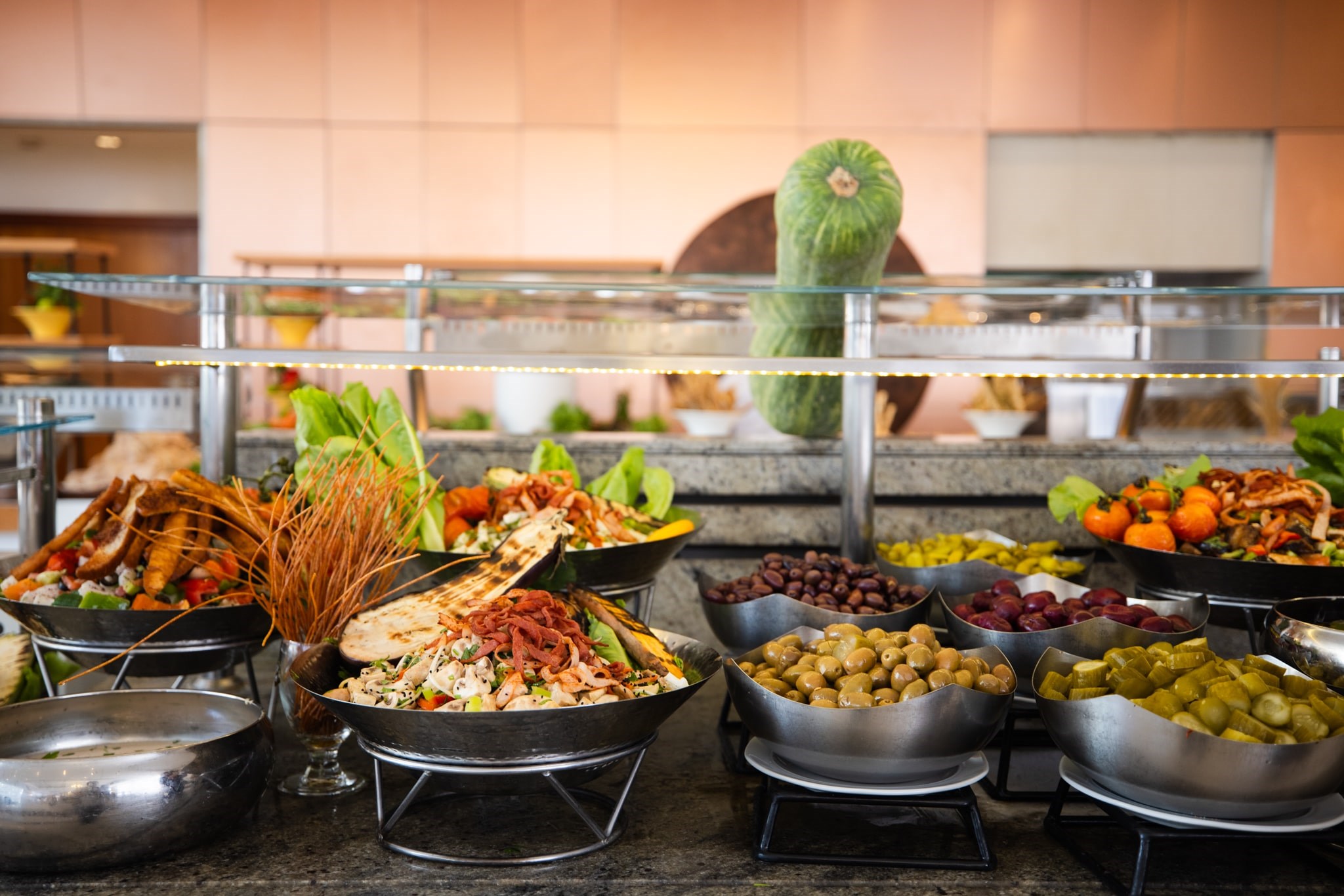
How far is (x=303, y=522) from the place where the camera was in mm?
1729

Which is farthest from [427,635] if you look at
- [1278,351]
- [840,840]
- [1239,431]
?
[1239,431]

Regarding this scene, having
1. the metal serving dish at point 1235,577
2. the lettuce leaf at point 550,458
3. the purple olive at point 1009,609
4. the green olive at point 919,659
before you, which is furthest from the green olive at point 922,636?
the lettuce leaf at point 550,458

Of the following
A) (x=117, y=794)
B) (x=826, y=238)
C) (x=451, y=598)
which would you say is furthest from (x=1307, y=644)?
(x=117, y=794)

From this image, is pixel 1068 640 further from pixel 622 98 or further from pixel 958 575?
pixel 622 98

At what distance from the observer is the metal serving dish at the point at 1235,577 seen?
2.11 m

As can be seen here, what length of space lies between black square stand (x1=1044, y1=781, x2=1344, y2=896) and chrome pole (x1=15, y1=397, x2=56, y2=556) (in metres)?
2.30

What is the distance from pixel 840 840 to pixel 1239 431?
5683 mm

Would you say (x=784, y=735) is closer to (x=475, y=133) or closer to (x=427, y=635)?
(x=427, y=635)

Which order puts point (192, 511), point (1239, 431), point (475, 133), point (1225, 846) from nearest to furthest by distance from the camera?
point (1225, 846) → point (192, 511) → point (1239, 431) → point (475, 133)

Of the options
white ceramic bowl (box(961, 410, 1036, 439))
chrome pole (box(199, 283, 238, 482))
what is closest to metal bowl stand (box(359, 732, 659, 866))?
chrome pole (box(199, 283, 238, 482))

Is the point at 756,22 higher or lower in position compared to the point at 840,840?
higher

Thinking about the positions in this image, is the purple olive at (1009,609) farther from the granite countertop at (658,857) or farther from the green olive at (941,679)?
the green olive at (941,679)

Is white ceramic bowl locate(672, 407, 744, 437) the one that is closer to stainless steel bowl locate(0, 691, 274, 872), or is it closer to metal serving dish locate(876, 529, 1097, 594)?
metal serving dish locate(876, 529, 1097, 594)

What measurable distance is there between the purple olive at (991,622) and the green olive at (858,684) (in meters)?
0.42
